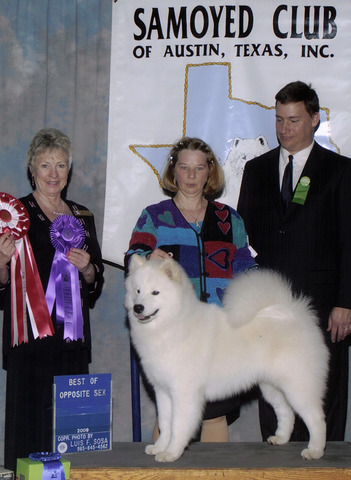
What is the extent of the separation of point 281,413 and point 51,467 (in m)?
1.21

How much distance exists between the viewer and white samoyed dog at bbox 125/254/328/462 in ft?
8.79

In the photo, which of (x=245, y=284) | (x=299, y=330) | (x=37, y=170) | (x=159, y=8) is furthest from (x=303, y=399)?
(x=159, y=8)

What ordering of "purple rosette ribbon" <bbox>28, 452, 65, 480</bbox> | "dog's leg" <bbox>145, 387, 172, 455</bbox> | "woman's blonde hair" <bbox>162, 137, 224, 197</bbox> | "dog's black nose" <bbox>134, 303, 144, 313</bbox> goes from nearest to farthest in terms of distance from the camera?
"purple rosette ribbon" <bbox>28, 452, 65, 480</bbox> → "dog's black nose" <bbox>134, 303, 144, 313</bbox> → "dog's leg" <bbox>145, 387, 172, 455</bbox> → "woman's blonde hair" <bbox>162, 137, 224, 197</bbox>

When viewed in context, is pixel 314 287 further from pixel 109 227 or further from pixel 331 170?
pixel 109 227

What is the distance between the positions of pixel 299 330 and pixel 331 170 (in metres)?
1.00

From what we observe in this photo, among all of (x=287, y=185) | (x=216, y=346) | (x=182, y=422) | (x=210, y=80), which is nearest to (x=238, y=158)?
(x=210, y=80)

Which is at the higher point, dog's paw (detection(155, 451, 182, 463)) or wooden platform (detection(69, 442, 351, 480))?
dog's paw (detection(155, 451, 182, 463))

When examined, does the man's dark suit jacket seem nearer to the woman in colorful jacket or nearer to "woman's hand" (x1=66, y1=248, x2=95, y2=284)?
the woman in colorful jacket

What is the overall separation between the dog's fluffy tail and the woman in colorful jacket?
0.19 meters

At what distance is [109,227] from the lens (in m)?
4.11

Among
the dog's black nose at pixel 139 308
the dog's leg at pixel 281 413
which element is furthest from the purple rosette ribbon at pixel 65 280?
the dog's leg at pixel 281 413

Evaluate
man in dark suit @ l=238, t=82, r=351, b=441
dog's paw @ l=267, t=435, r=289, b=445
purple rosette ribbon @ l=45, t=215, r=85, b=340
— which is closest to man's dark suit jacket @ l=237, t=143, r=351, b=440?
man in dark suit @ l=238, t=82, r=351, b=441

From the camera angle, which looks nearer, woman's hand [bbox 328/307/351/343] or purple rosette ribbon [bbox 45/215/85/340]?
purple rosette ribbon [bbox 45/215/85/340]

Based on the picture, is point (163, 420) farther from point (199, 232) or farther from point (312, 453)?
point (199, 232)
